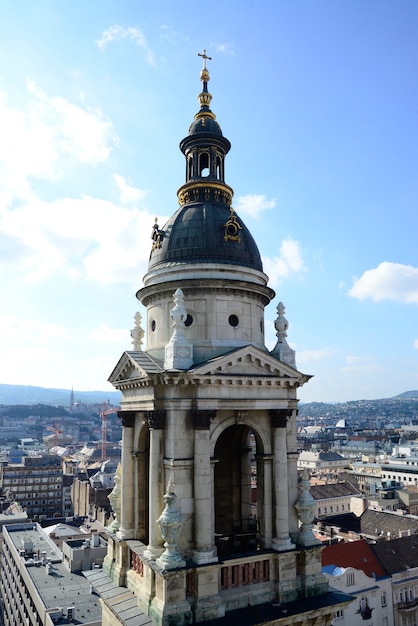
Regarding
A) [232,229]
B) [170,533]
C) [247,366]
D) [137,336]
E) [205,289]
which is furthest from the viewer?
[137,336]

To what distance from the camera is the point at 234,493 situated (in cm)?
2811

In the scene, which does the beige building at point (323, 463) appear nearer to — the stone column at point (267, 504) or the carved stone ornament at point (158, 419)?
the stone column at point (267, 504)

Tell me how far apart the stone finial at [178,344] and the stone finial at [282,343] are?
528cm

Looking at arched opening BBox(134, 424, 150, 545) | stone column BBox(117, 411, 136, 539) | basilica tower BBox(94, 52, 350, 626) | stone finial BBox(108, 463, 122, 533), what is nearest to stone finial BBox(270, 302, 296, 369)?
basilica tower BBox(94, 52, 350, 626)

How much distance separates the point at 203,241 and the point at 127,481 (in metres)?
12.3

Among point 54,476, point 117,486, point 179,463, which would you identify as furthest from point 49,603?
point 54,476

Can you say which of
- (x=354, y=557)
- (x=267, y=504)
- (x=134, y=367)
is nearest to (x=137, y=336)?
(x=134, y=367)

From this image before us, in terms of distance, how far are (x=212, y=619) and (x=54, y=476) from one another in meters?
151

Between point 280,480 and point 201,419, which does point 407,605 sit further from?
point 201,419

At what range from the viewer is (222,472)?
28.5 m

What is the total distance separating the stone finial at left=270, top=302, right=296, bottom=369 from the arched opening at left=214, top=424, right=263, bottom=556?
156 inches

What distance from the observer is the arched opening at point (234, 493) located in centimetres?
2667

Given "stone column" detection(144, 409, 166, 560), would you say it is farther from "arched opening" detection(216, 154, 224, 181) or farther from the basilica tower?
"arched opening" detection(216, 154, 224, 181)

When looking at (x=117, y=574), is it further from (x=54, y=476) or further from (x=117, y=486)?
→ (x=54, y=476)
